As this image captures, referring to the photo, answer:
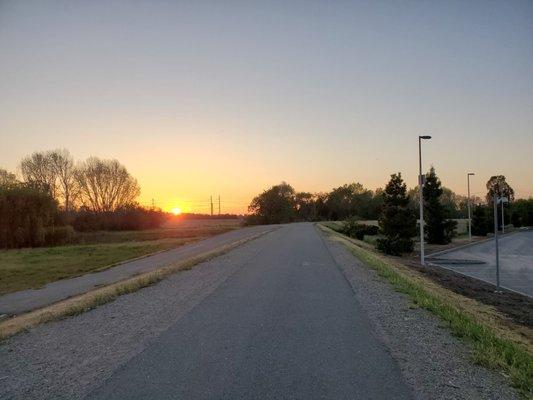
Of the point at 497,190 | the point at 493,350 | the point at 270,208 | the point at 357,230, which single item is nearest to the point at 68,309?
the point at 493,350

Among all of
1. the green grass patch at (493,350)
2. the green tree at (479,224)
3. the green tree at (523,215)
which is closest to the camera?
the green grass patch at (493,350)

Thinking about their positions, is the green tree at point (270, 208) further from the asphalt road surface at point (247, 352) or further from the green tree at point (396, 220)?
the asphalt road surface at point (247, 352)

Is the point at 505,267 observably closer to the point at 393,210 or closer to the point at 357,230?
the point at 393,210

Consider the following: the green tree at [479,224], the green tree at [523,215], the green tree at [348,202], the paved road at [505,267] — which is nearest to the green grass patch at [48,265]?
the paved road at [505,267]

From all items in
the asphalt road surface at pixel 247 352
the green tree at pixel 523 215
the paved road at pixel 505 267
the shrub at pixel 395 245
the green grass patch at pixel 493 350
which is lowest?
the paved road at pixel 505 267

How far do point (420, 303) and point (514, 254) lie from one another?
3804 centimetres

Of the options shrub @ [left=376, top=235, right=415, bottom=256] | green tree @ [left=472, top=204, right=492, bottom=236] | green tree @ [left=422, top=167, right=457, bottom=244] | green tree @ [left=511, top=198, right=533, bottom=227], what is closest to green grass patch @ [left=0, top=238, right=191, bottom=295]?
shrub @ [left=376, top=235, right=415, bottom=256]

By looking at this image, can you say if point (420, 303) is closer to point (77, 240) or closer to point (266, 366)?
point (266, 366)

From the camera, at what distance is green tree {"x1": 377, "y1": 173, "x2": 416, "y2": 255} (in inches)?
1658

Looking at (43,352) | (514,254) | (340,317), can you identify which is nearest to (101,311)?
(43,352)

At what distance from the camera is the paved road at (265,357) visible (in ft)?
17.2

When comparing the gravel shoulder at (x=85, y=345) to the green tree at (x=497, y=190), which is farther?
the green tree at (x=497, y=190)

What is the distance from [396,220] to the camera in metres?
42.7

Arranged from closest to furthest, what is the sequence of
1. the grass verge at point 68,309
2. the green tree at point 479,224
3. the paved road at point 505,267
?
the grass verge at point 68,309 → the paved road at point 505,267 → the green tree at point 479,224
